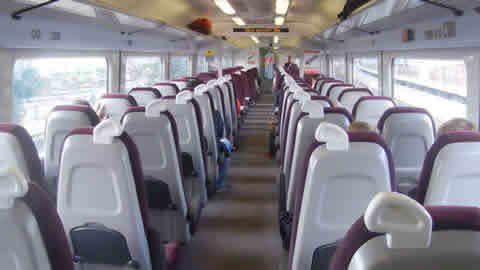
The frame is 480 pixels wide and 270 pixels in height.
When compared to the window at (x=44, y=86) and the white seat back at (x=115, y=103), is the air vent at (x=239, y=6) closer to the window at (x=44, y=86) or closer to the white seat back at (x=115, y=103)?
the window at (x=44, y=86)

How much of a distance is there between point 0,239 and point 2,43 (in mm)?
4185

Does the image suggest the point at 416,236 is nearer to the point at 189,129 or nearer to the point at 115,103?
the point at 189,129

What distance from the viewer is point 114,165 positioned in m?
2.62

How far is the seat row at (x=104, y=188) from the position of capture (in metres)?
1.20

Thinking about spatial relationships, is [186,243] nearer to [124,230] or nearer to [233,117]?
[124,230]

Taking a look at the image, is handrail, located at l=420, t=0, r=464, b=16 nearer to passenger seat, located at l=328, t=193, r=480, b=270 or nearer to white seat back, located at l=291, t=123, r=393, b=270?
white seat back, located at l=291, t=123, r=393, b=270

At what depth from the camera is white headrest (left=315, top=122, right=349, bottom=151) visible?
2197mm

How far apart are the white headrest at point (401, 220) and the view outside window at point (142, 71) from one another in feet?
30.6

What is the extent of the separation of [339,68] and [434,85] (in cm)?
1070

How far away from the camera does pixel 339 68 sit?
1714 cm

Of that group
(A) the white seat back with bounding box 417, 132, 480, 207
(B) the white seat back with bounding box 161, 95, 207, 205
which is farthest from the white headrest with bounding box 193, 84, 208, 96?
(A) the white seat back with bounding box 417, 132, 480, 207

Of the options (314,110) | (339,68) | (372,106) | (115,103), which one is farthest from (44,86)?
(339,68)

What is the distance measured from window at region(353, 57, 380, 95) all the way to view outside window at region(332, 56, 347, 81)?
1.07 metres

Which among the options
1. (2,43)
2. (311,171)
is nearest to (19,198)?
(311,171)
